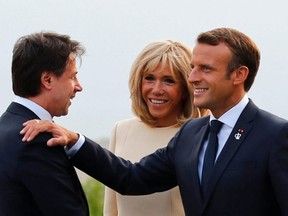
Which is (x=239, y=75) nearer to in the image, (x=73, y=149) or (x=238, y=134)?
(x=238, y=134)

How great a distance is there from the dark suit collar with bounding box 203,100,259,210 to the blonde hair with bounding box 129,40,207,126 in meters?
0.71

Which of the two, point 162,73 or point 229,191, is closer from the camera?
point 229,191

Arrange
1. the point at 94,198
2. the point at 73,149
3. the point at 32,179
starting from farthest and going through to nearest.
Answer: the point at 94,198, the point at 73,149, the point at 32,179

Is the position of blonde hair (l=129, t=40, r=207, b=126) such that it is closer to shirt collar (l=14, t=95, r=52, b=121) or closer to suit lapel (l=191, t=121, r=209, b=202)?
suit lapel (l=191, t=121, r=209, b=202)

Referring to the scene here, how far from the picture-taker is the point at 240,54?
471 cm

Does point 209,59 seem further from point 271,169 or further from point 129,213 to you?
point 129,213

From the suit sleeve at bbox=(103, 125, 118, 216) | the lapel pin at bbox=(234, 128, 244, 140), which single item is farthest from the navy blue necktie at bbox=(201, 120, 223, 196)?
the suit sleeve at bbox=(103, 125, 118, 216)

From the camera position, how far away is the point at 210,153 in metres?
4.65

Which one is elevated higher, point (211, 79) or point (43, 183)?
point (211, 79)

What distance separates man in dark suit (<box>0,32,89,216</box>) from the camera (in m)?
4.33

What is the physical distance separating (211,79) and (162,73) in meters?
0.67

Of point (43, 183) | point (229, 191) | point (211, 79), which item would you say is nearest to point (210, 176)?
point (229, 191)

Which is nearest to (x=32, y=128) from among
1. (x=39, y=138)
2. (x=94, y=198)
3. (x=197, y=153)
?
(x=39, y=138)

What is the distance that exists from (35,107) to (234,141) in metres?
0.99
